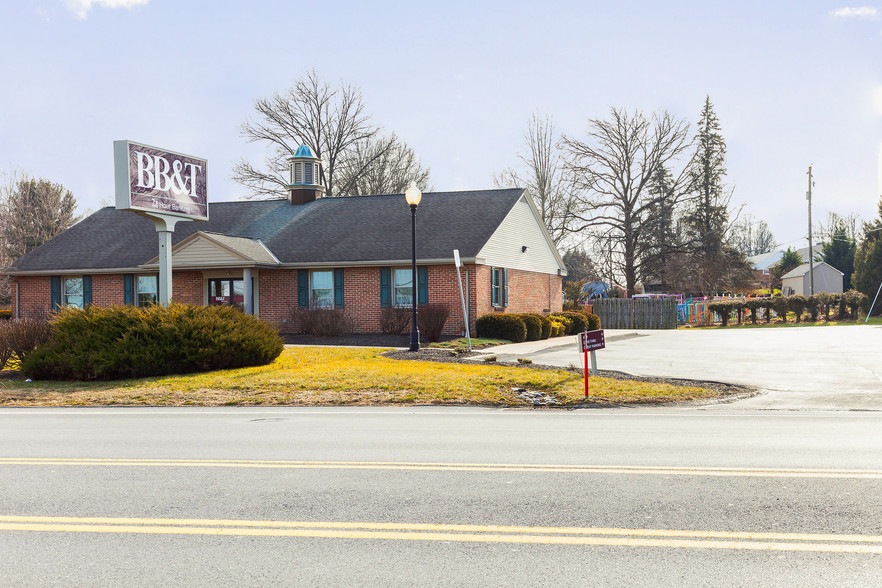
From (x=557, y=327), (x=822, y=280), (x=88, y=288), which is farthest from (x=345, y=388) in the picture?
(x=822, y=280)

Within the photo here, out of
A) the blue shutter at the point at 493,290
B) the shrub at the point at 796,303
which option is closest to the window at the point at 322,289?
the blue shutter at the point at 493,290

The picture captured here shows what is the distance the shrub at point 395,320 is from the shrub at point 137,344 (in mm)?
9730

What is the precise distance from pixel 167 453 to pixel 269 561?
4.20 metres

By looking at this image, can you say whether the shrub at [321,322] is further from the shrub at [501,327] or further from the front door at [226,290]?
the shrub at [501,327]

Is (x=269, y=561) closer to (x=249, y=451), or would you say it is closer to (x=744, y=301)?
(x=249, y=451)

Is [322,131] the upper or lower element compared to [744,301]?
upper

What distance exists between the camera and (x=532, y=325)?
92.8 feet

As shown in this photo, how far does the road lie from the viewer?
14.6 ft

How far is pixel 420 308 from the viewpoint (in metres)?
26.0

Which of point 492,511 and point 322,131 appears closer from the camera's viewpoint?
point 492,511

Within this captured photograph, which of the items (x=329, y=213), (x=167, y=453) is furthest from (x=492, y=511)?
(x=329, y=213)

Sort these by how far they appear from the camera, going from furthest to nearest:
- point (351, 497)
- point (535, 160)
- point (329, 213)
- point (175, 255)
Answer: point (535, 160) → point (329, 213) → point (175, 255) → point (351, 497)

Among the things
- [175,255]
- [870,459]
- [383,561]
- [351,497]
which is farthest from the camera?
[175,255]

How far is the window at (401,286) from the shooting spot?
2850 centimetres
